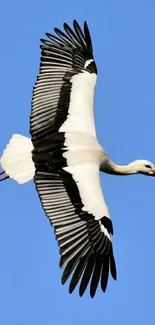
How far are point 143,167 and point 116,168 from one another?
62 cm

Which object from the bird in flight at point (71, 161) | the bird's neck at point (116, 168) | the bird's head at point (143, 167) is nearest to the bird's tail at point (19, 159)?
the bird in flight at point (71, 161)

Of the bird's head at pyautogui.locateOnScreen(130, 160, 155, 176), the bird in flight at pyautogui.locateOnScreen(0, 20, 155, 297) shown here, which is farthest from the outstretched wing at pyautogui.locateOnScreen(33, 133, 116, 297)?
the bird's head at pyautogui.locateOnScreen(130, 160, 155, 176)

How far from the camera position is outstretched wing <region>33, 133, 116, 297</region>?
519 inches

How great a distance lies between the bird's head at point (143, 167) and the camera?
15289 millimetres

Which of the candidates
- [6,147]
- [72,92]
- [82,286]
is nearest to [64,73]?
[72,92]

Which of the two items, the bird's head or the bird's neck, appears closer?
A: the bird's neck

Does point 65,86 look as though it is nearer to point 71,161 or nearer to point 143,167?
point 71,161

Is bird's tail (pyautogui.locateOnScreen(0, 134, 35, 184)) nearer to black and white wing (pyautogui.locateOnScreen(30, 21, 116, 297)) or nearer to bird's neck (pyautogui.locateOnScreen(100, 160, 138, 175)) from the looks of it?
black and white wing (pyautogui.locateOnScreen(30, 21, 116, 297))

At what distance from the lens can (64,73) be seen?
1500 cm

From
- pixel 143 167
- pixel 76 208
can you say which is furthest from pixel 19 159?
pixel 143 167

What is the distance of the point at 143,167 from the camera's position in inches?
606

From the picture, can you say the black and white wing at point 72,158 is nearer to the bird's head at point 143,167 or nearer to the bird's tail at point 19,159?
the bird's tail at point 19,159

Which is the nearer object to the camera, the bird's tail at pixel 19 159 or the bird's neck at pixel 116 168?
the bird's tail at pixel 19 159

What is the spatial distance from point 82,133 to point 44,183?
102 centimetres
